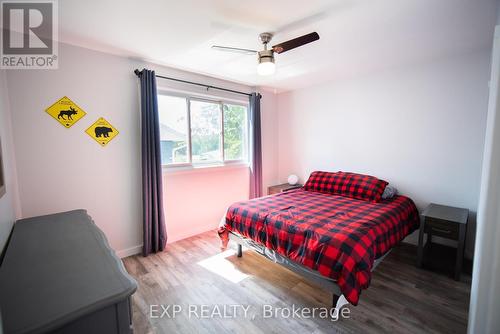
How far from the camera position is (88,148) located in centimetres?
243

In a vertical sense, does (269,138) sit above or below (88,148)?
above

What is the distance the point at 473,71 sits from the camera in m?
2.53

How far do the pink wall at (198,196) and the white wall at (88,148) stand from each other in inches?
0.8

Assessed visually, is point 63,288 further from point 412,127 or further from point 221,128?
point 412,127

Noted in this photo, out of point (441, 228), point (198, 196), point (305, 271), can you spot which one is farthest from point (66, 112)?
point (441, 228)

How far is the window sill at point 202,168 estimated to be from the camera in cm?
309

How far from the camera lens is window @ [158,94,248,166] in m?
3.12

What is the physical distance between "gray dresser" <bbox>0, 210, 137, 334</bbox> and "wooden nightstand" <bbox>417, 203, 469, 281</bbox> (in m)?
2.79

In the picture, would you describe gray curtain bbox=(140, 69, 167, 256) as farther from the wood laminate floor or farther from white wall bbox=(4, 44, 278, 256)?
the wood laminate floor

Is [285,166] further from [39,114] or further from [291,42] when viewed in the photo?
[39,114]

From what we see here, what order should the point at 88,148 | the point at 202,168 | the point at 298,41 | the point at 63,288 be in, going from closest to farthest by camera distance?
the point at 63,288
the point at 298,41
the point at 88,148
the point at 202,168

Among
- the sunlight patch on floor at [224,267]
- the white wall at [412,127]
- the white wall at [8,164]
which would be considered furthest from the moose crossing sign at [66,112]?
the white wall at [412,127]

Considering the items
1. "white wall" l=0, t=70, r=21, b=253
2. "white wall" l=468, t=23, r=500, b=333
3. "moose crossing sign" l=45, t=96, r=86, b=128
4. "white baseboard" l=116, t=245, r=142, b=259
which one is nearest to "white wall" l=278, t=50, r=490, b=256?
"white wall" l=468, t=23, r=500, b=333

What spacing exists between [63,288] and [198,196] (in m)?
2.43
